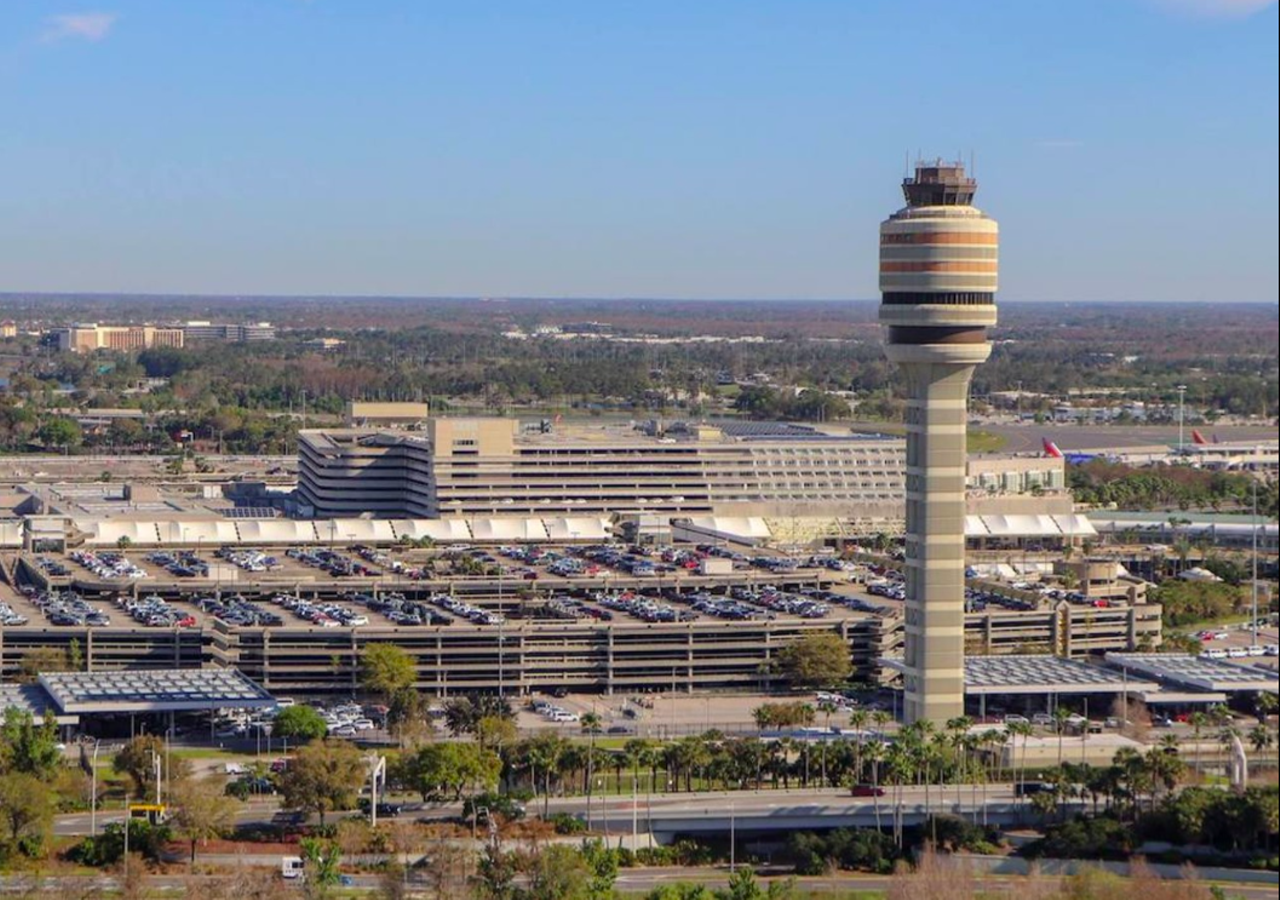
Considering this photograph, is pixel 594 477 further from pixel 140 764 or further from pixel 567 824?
pixel 567 824

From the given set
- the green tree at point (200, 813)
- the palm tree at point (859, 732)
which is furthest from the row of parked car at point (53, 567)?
the green tree at point (200, 813)

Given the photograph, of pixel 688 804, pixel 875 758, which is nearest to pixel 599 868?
pixel 688 804

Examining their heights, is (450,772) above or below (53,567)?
below

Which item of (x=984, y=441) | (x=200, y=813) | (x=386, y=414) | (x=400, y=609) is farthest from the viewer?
(x=984, y=441)

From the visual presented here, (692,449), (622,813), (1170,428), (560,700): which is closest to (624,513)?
(692,449)

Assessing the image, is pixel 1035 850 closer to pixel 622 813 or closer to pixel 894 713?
pixel 622 813
